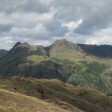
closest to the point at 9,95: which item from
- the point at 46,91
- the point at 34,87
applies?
the point at 46,91

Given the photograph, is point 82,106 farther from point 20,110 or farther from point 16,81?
point 20,110

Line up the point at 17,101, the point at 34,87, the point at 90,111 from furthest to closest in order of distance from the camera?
the point at 34,87 < the point at 90,111 < the point at 17,101

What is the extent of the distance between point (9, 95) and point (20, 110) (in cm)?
1239

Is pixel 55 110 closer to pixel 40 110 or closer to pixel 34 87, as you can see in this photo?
pixel 40 110

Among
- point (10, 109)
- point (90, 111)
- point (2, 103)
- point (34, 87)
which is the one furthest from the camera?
point (34, 87)

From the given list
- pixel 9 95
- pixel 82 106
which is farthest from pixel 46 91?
pixel 9 95

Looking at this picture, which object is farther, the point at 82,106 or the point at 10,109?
the point at 82,106

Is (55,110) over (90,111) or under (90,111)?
over

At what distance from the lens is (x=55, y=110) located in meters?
66.6

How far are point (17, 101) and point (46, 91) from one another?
103 metres

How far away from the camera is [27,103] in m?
64.8

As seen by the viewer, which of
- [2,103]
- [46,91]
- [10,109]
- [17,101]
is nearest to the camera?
[10,109]

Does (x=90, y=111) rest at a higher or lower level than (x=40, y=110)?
lower

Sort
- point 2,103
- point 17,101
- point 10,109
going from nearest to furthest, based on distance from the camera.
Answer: point 10,109, point 2,103, point 17,101
